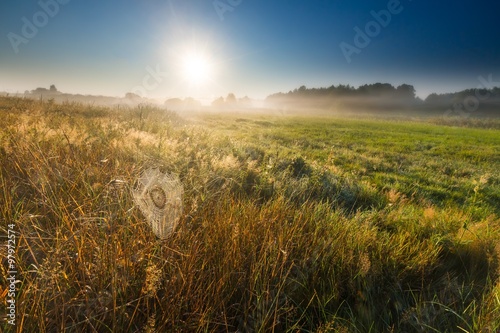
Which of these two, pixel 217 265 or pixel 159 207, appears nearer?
pixel 217 265

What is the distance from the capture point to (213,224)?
2.49 metres

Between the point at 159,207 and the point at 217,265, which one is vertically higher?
the point at 159,207

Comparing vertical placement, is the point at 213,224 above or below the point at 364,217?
above

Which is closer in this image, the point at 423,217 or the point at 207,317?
the point at 207,317

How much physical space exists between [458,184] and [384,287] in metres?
7.19

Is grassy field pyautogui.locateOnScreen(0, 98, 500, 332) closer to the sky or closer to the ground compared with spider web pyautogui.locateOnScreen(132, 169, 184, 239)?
closer to the ground

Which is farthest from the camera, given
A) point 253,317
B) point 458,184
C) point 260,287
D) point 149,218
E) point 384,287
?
point 458,184

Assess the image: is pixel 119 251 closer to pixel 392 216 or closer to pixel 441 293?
pixel 441 293

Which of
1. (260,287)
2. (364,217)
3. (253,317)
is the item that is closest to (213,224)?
(260,287)

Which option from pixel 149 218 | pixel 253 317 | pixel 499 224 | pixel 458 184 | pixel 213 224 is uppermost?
pixel 149 218

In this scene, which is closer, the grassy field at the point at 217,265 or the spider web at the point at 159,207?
the grassy field at the point at 217,265

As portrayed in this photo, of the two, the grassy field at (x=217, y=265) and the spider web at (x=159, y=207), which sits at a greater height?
the spider web at (x=159, y=207)

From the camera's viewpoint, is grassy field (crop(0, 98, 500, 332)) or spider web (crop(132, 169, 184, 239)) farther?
spider web (crop(132, 169, 184, 239))

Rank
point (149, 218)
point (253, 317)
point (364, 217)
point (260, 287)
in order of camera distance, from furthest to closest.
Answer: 1. point (364, 217)
2. point (149, 218)
3. point (260, 287)
4. point (253, 317)
